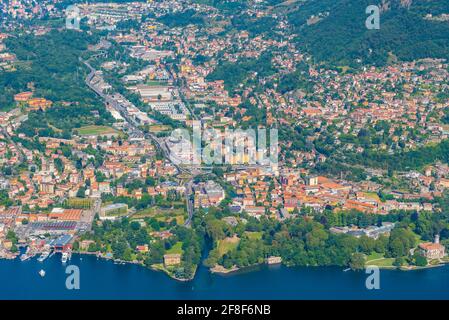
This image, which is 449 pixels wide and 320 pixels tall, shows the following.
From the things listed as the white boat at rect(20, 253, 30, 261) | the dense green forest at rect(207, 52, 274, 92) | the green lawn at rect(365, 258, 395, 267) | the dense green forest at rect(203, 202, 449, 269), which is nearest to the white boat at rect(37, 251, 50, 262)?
the white boat at rect(20, 253, 30, 261)

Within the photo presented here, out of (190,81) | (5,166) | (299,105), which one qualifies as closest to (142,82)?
(190,81)

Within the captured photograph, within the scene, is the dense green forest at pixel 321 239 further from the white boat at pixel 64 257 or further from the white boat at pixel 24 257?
the white boat at pixel 24 257

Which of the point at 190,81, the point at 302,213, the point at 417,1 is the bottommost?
the point at 302,213

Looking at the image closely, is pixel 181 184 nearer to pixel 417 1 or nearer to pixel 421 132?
pixel 421 132

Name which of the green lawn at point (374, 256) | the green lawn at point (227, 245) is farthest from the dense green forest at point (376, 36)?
the green lawn at point (227, 245)

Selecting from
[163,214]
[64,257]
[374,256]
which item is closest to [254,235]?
[163,214]
